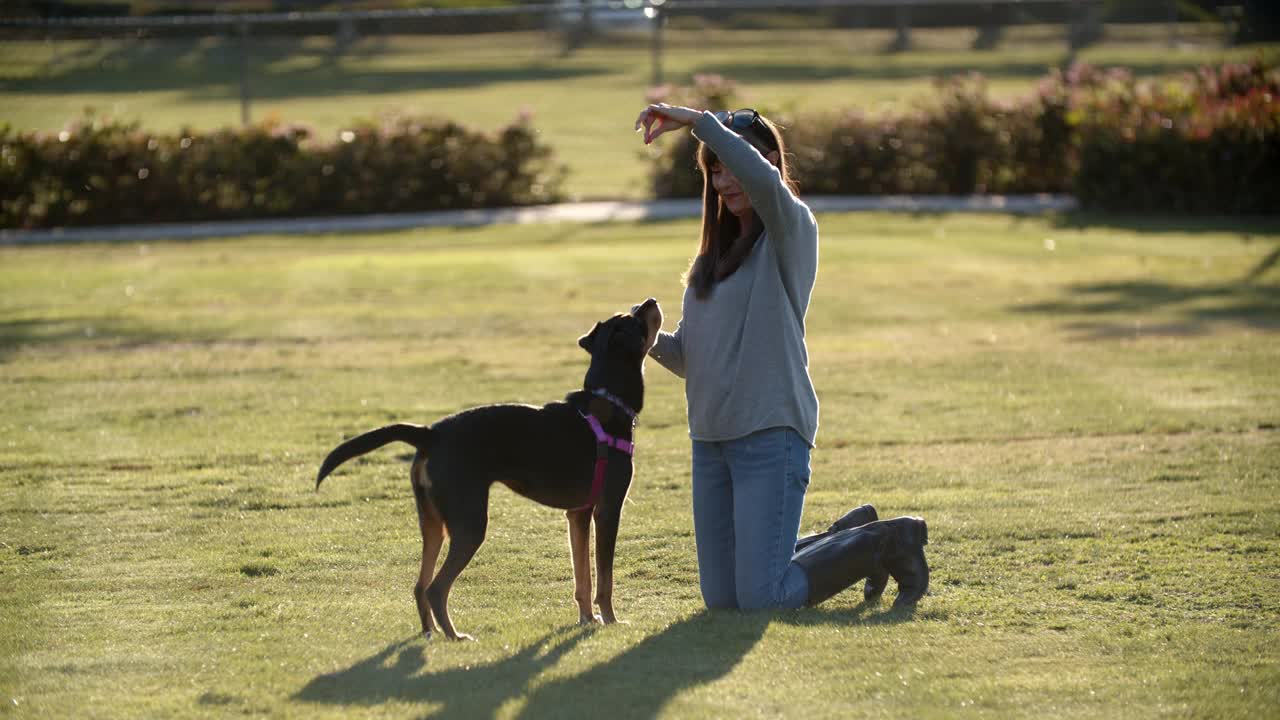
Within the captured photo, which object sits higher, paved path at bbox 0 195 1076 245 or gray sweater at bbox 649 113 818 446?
gray sweater at bbox 649 113 818 446

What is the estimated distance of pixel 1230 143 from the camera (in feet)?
60.6

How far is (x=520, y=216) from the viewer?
19719 millimetres

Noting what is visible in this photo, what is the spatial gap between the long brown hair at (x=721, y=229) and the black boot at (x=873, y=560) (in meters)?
1.01

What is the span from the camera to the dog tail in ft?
15.5

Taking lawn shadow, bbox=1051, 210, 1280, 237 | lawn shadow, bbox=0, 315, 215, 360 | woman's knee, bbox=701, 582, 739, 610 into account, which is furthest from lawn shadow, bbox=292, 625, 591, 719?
lawn shadow, bbox=1051, 210, 1280, 237

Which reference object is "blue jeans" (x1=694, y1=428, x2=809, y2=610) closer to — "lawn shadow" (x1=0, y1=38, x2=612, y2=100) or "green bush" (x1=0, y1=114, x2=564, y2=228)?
"green bush" (x1=0, y1=114, x2=564, y2=228)

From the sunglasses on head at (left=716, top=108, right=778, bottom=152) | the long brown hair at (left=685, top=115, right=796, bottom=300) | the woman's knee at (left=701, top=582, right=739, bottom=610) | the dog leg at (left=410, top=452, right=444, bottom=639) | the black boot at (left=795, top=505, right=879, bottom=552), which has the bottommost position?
the woman's knee at (left=701, top=582, right=739, bottom=610)

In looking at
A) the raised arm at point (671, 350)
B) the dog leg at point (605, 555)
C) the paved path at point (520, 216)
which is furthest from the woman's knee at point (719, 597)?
the paved path at point (520, 216)

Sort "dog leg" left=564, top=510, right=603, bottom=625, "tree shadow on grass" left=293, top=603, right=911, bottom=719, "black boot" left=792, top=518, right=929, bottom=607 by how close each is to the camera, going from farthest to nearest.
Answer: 1. "black boot" left=792, top=518, right=929, bottom=607
2. "dog leg" left=564, top=510, right=603, bottom=625
3. "tree shadow on grass" left=293, top=603, right=911, bottom=719

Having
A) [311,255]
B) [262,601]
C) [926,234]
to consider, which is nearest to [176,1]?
[311,255]

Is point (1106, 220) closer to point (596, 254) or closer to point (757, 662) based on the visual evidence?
point (596, 254)

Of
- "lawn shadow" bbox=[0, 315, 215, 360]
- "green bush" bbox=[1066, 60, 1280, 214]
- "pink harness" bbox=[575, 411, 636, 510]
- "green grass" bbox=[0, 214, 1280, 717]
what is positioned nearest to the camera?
"green grass" bbox=[0, 214, 1280, 717]

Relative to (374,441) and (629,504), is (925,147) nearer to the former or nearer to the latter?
(629,504)

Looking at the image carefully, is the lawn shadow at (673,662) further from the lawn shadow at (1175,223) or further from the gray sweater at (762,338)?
the lawn shadow at (1175,223)
